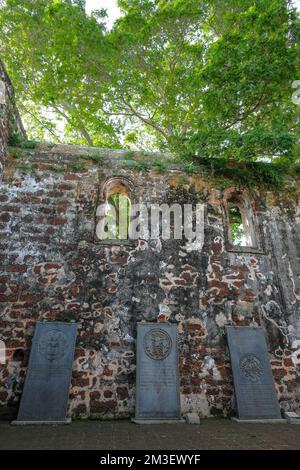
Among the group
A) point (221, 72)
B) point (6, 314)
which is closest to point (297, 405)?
point (6, 314)

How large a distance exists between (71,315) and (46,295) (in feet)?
2.10

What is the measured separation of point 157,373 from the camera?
5.21m

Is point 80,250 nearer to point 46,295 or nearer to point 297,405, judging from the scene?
point 46,295

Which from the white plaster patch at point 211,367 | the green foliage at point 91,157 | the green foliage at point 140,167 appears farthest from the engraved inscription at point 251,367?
the green foliage at point 91,157

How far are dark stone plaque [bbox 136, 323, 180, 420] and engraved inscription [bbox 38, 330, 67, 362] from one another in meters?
1.37

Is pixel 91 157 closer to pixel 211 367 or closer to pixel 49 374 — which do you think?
pixel 49 374

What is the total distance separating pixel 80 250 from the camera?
6.18 meters

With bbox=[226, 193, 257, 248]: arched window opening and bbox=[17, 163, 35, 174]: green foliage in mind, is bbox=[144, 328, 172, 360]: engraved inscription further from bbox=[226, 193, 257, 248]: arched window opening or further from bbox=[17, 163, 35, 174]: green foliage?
bbox=[17, 163, 35, 174]: green foliage

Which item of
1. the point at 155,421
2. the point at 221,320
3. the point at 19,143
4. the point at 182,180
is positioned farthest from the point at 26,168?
the point at 155,421

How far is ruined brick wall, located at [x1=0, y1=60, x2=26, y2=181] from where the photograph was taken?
6574 mm

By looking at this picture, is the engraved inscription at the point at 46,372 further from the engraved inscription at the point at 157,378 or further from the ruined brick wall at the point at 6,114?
the ruined brick wall at the point at 6,114

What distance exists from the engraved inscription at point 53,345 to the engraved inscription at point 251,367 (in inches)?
131

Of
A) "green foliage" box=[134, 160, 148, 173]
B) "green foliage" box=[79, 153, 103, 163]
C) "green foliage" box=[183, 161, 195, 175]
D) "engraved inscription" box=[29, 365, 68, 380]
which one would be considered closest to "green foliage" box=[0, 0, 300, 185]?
"green foliage" box=[183, 161, 195, 175]

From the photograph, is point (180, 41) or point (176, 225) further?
point (180, 41)
